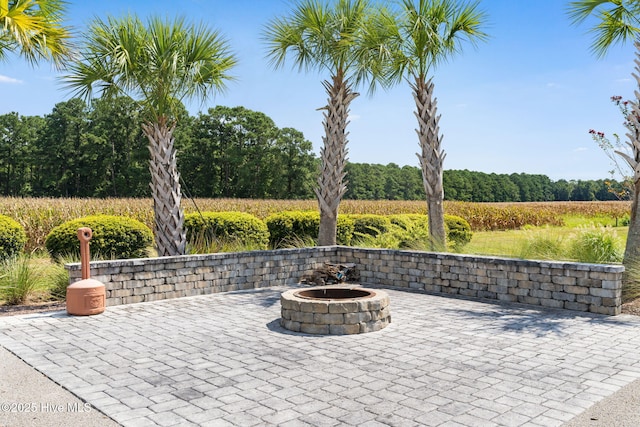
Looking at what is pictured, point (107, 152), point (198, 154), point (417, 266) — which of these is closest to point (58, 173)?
point (107, 152)

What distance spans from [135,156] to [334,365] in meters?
39.9

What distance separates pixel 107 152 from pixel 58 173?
14.7ft

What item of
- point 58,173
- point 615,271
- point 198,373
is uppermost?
point 58,173

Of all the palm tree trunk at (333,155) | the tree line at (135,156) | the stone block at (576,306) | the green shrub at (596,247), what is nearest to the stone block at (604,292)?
the stone block at (576,306)

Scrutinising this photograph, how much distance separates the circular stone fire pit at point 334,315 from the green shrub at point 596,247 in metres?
4.82

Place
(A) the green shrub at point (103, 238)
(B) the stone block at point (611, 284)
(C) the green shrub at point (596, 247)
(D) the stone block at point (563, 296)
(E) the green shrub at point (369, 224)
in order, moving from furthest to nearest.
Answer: (E) the green shrub at point (369, 224)
(A) the green shrub at point (103, 238)
(C) the green shrub at point (596, 247)
(D) the stone block at point (563, 296)
(B) the stone block at point (611, 284)

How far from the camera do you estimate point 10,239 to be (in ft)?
38.6

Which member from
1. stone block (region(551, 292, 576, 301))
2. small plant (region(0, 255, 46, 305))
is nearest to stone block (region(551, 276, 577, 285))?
stone block (region(551, 292, 576, 301))

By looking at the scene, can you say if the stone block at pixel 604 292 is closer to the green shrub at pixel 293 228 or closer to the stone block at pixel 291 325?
the stone block at pixel 291 325

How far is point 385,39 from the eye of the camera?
39.6ft

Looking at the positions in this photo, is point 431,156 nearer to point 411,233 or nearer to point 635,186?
point 411,233

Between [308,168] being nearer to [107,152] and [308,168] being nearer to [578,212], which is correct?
[107,152]

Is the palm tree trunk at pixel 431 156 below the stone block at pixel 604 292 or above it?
above

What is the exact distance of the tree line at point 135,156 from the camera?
43.3 m
